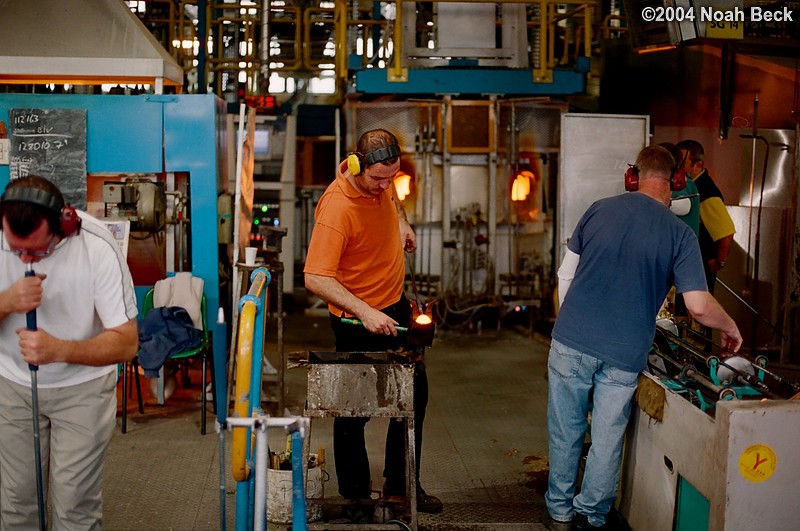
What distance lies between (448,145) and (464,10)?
1579mm

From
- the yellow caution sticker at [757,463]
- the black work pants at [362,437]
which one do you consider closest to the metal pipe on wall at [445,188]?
the black work pants at [362,437]

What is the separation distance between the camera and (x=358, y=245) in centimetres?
473

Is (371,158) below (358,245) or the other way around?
the other way around

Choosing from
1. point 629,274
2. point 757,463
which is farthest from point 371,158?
point 757,463

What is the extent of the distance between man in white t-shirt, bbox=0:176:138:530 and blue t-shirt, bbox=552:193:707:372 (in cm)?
223

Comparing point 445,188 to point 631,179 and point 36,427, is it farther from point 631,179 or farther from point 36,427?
point 36,427

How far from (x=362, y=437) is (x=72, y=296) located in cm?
187

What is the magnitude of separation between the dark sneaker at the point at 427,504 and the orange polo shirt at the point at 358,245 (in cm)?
117

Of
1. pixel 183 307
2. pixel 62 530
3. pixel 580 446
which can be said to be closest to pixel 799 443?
pixel 580 446

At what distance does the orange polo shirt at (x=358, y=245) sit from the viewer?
181 inches

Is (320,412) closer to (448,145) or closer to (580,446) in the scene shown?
(580,446)

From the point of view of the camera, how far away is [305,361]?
439 cm

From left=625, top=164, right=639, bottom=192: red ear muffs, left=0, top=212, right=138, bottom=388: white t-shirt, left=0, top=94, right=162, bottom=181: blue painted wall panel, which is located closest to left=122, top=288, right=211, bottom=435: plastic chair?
left=0, top=94, right=162, bottom=181: blue painted wall panel

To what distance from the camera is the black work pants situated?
15.6ft
